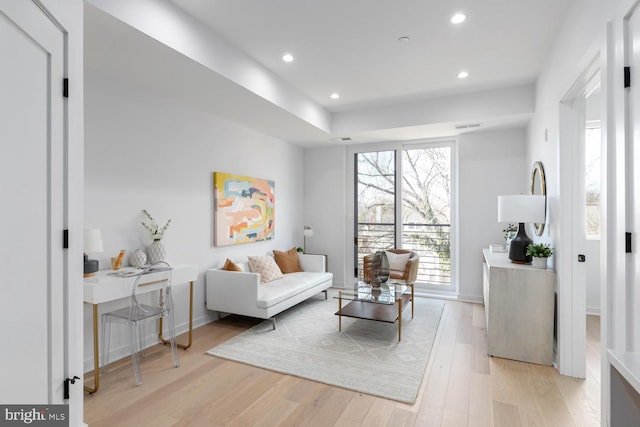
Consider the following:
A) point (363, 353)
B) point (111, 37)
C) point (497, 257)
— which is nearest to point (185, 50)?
point (111, 37)

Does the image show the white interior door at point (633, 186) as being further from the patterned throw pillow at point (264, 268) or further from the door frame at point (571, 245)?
the patterned throw pillow at point (264, 268)

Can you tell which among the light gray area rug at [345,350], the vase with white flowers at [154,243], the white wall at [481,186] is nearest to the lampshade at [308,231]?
the light gray area rug at [345,350]

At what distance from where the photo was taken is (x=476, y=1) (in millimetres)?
2424

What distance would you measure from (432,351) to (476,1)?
291 centimetres

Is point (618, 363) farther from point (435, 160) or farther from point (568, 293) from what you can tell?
point (435, 160)

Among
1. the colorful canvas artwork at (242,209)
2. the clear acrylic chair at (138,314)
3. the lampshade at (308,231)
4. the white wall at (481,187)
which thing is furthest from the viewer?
the lampshade at (308,231)

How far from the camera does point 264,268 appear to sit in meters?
4.39

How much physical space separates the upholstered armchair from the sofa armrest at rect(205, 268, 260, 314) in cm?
128

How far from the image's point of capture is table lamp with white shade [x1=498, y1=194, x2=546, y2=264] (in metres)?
3.03

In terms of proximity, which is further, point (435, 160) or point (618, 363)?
point (435, 160)

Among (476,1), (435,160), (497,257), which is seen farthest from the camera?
(435,160)

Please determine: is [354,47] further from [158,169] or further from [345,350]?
[345,350]

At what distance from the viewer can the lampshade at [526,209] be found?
3027mm

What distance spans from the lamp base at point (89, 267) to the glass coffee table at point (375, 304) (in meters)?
2.18
